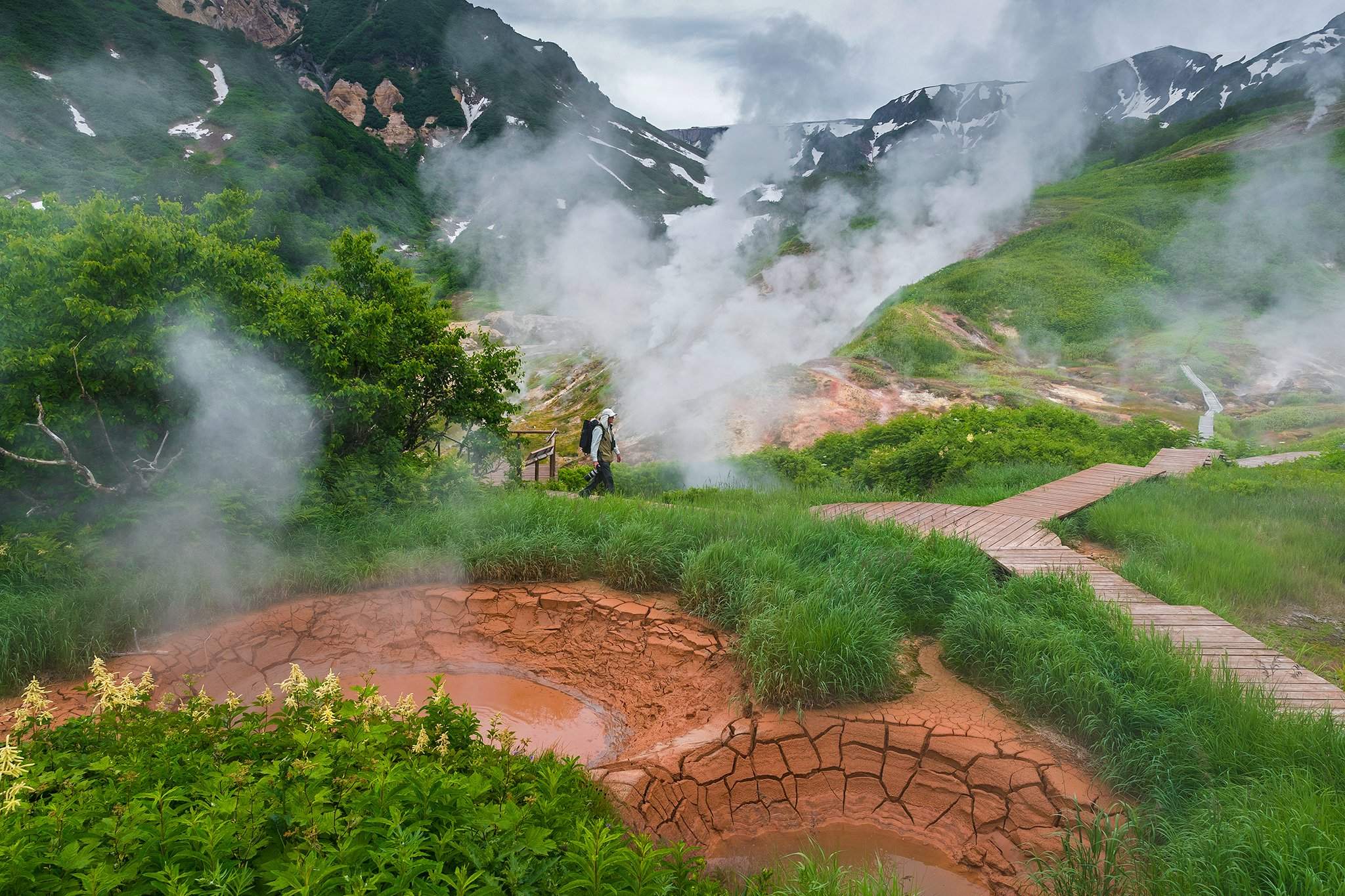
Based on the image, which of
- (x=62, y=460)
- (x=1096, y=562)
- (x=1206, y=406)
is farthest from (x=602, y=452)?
(x=1206, y=406)

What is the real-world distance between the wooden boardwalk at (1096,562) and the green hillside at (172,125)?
34.5m

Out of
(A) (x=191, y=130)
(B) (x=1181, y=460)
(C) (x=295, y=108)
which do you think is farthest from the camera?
(C) (x=295, y=108)

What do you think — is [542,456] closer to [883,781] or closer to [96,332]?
[96,332]

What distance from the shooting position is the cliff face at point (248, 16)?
66.6 m

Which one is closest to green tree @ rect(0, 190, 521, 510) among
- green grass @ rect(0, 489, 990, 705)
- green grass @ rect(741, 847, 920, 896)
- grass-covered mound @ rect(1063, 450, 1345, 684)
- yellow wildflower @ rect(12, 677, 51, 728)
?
green grass @ rect(0, 489, 990, 705)

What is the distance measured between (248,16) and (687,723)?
3981 inches

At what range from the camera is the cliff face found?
6656cm

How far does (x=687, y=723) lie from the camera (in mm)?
3680

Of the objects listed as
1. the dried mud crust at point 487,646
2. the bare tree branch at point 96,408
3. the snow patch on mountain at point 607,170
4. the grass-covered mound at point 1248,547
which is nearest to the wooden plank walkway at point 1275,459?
the grass-covered mound at point 1248,547

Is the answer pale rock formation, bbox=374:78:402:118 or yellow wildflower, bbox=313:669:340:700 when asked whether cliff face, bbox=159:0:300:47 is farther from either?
yellow wildflower, bbox=313:669:340:700

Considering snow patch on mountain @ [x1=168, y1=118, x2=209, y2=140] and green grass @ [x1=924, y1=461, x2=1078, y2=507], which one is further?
snow patch on mountain @ [x1=168, y1=118, x2=209, y2=140]

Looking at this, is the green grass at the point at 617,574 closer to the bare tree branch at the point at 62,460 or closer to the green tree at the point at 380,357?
the bare tree branch at the point at 62,460

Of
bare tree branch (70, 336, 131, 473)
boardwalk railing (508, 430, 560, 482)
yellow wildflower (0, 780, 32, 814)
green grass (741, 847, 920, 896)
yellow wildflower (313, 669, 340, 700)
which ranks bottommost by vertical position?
boardwalk railing (508, 430, 560, 482)

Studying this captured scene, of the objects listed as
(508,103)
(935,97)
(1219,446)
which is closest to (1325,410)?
(1219,446)
